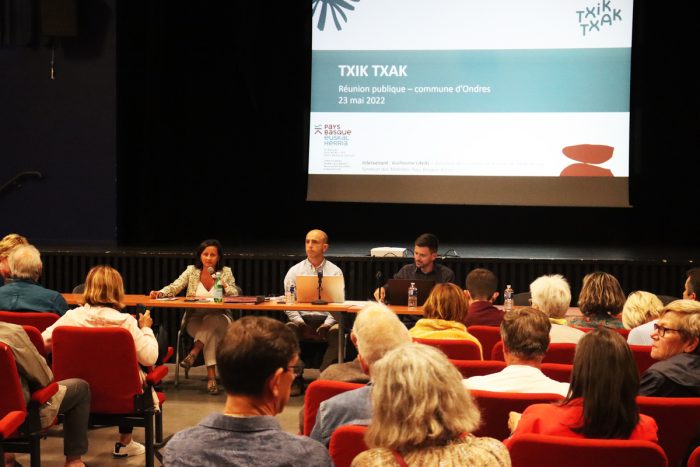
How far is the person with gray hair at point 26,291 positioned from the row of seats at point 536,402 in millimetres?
2748

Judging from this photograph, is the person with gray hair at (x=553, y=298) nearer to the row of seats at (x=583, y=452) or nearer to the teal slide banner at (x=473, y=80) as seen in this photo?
the row of seats at (x=583, y=452)

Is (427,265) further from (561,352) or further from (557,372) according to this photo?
(557,372)

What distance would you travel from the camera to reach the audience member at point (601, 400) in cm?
251

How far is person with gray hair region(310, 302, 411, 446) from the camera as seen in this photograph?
270 centimetres

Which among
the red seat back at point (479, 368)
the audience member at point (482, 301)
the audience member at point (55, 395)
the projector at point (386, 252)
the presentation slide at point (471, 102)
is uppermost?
the presentation slide at point (471, 102)

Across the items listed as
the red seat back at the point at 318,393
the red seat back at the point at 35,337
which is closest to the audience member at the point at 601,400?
the red seat back at the point at 318,393

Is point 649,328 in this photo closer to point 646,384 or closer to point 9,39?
point 646,384

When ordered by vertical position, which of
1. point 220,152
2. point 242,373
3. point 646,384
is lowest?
point 646,384

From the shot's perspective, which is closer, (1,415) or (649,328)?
(1,415)

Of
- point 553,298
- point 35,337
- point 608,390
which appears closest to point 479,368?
point 608,390

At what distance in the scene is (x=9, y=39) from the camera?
9.16 m

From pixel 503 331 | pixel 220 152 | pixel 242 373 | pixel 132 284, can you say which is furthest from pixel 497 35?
pixel 242 373

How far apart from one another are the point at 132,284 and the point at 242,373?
22.5 feet

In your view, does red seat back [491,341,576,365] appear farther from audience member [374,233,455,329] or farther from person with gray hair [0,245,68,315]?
person with gray hair [0,245,68,315]
